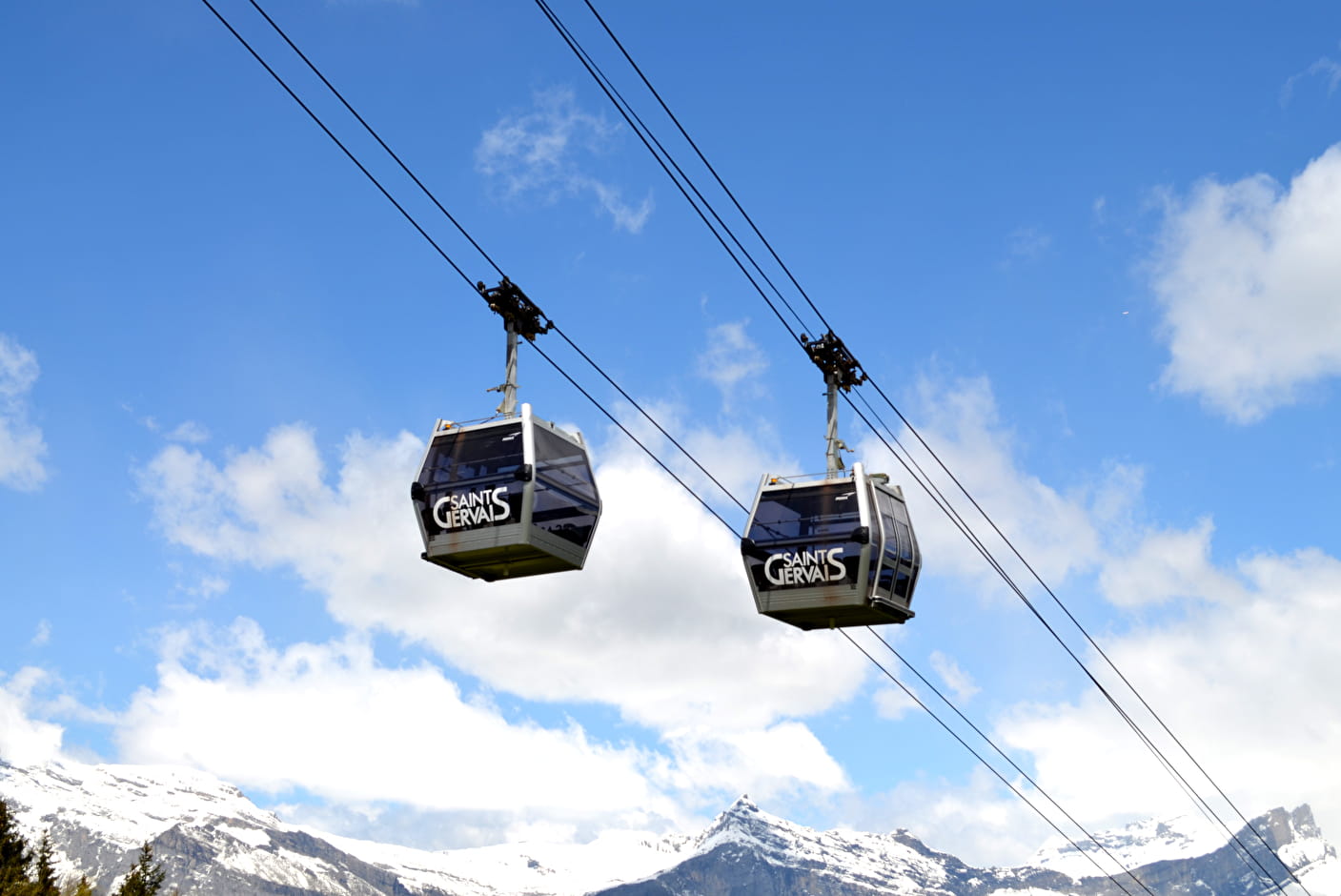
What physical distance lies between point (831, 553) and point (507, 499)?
25.5 feet

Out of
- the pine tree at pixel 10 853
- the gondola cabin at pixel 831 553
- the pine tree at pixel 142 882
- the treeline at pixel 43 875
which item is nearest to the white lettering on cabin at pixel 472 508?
the gondola cabin at pixel 831 553

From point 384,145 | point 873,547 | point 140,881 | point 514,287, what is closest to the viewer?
point 384,145

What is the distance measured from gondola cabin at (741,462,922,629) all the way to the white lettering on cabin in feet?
23.8

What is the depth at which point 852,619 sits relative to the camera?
1325 inches

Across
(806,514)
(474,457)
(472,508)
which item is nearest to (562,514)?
(472,508)

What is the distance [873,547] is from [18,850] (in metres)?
→ 73.2

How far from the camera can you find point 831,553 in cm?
3281

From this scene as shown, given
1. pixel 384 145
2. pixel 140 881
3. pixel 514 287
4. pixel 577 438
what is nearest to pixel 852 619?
pixel 577 438

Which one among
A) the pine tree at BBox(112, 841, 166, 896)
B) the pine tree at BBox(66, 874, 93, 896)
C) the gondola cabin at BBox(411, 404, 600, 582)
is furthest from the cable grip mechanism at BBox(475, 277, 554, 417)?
the pine tree at BBox(112, 841, 166, 896)

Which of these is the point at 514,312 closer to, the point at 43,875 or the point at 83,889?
the point at 83,889

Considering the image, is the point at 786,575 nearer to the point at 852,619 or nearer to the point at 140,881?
the point at 852,619

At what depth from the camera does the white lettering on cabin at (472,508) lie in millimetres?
28219

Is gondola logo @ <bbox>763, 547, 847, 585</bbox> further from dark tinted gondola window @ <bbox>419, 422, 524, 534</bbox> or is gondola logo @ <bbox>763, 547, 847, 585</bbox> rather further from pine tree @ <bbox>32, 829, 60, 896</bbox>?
pine tree @ <bbox>32, 829, 60, 896</bbox>

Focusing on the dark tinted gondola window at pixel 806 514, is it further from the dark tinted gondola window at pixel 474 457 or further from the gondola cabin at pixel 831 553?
the dark tinted gondola window at pixel 474 457
